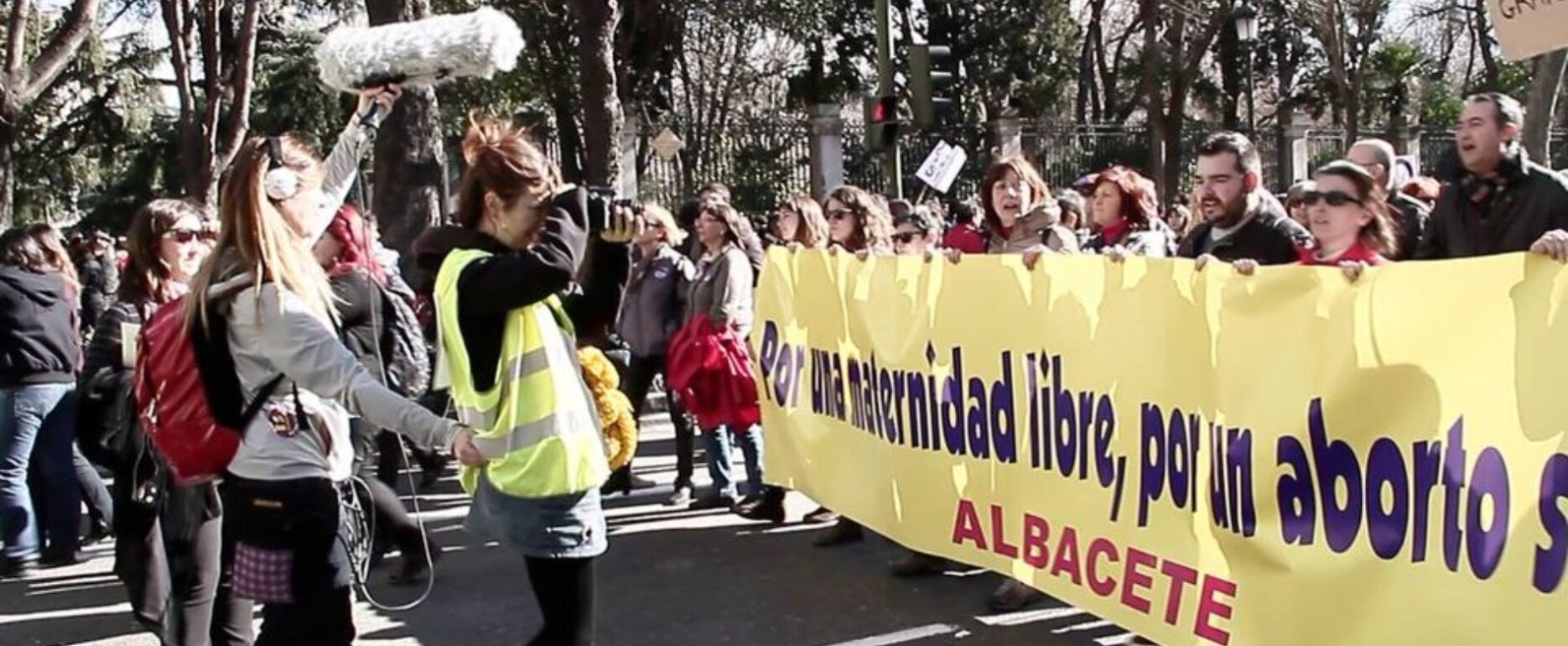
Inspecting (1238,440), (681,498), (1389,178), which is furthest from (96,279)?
(1238,440)

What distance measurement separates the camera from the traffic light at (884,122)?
522 inches

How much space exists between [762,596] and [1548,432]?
3.51 meters

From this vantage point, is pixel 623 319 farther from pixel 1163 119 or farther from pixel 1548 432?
pixel 1163 119

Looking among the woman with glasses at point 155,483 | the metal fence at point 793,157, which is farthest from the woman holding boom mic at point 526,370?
the metal fence at point 793,157

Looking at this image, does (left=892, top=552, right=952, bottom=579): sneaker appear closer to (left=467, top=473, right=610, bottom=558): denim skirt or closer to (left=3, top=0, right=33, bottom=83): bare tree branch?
(left=467, top=473, right=610, bottom=558): denim skirt

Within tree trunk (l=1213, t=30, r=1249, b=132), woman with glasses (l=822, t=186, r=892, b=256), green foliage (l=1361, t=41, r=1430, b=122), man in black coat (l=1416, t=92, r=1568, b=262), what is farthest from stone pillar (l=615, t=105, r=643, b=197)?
green foliage (l=1361, t=41, r=1430, b=122)

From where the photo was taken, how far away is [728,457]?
→ 7.83 m

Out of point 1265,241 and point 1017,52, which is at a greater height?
point 1017,52

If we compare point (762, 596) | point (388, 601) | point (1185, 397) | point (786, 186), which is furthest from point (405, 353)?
point (786, 186)

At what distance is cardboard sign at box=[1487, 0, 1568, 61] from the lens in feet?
15.2

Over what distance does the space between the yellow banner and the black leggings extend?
5.37 feet

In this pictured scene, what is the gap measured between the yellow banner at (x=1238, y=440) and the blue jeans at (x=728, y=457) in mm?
1819

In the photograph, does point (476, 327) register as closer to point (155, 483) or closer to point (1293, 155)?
point (155, 483)

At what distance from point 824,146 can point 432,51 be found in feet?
60.3
